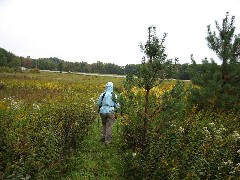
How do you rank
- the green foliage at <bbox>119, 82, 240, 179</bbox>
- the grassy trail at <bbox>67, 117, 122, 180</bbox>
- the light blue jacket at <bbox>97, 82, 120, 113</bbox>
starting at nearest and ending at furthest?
the green foliage at <bbox>119, 82, 240, 179</bbox>, the grassy trail at <bbox>67, 117, 122, 180</bbox>, the light blue jacket at <bbox>97, 82, 120, 113</bbox>

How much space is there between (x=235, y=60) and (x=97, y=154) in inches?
263

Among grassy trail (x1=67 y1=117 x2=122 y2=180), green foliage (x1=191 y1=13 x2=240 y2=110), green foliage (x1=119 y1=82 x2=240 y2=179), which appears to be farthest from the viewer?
green foliage (x1=191 y1=13 x2=240 y2=110)

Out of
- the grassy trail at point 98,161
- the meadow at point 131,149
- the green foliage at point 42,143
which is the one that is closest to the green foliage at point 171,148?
the meadow at point 131,149

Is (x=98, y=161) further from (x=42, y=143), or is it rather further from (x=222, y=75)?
(x=222, y=75)

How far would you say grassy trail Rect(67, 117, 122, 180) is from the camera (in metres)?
7.07

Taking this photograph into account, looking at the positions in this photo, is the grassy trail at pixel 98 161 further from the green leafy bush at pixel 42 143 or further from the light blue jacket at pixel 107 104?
the light blue jacket at pixel 107 104

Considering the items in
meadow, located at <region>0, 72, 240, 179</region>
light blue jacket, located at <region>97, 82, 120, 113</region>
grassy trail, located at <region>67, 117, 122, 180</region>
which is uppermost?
light blue jacket, located at <region>97, 82, 120, 113</region>

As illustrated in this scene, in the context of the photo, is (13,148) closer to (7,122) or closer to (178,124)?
(7,122)

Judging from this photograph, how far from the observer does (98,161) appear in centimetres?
798

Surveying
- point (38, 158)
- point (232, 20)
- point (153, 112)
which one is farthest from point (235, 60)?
point (38, 158)

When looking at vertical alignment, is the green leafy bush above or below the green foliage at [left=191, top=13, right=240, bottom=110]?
below

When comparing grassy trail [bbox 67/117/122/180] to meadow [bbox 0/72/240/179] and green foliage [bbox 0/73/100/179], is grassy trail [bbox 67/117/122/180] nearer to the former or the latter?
meadow [bbox 0/72/240/179]

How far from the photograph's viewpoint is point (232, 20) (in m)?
11.3

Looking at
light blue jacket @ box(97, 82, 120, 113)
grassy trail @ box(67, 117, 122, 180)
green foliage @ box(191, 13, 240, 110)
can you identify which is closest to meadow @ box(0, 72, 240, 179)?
grassy trail @ box(67, 117, 122, 180)
